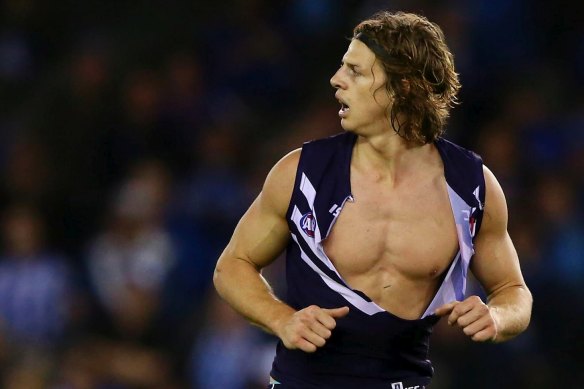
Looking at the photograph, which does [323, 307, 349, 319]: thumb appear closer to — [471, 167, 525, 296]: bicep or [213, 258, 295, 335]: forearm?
[213, 258, 295, 335]: forearm

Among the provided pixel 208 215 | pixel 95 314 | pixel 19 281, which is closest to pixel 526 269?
pixel 208 215

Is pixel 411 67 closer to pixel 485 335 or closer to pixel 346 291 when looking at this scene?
pixel 346 291

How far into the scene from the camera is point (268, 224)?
193 inches

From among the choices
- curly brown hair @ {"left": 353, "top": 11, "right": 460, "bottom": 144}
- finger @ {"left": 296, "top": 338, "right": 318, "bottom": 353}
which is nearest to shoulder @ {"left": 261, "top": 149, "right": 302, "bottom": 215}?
curly brown hair @ {"left": 353, "top": 11, "right": 460, "bottom": 144}

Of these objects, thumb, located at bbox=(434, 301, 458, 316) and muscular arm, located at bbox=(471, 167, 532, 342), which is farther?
muscular arm, located at bbox=(471, 167, 532, 342)

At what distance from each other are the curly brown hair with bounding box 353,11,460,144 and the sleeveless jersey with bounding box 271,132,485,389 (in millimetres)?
181

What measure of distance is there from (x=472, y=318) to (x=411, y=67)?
1.05 m

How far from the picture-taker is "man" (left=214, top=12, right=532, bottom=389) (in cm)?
480

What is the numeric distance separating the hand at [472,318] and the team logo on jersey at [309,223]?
610mm

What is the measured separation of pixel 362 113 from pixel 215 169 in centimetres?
489

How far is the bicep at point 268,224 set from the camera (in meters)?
4.85

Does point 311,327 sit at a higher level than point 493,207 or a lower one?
lower

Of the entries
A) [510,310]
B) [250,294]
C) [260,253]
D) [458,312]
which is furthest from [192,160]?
[458,312]

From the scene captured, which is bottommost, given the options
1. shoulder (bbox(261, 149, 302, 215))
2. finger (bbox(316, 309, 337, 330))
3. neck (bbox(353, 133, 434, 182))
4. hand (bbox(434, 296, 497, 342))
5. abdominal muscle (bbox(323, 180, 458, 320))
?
finger (bbox(316, 309, 337, 330))
